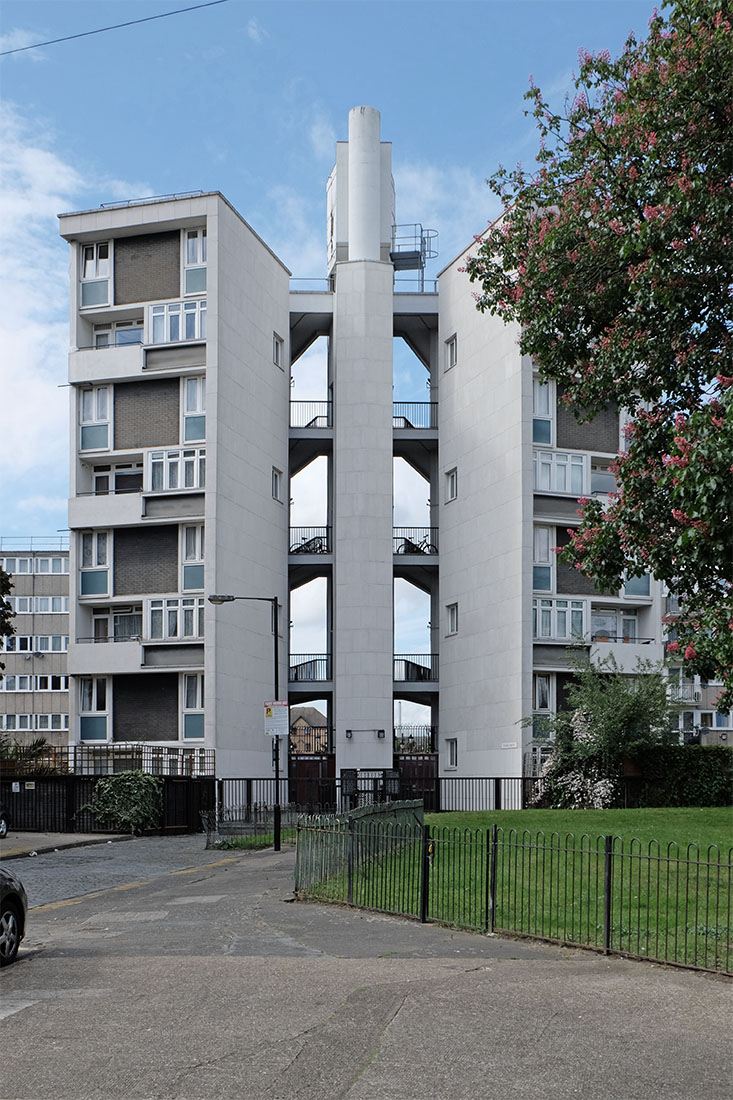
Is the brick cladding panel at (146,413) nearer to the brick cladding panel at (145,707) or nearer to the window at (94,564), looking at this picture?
the window at (94,564)

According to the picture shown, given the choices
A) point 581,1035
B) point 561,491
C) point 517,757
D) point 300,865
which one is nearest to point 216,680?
point 517,757

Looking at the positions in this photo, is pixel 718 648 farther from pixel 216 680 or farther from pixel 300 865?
pixel 216 680

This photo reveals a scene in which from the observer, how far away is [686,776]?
39.0m

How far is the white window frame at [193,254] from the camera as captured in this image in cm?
4554

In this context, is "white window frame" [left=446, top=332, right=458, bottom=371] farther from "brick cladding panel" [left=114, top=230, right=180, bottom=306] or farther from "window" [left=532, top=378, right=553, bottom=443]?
"brick cladding panel" [left=114, top=230, right=180, bottom=306]

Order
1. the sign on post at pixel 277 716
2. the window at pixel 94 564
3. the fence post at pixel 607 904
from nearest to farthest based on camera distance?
the fence post at pixel 607 904 < the sign on post at pixel 277 716 < the window at pixel 94 564

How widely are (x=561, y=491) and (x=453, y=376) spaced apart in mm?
6970

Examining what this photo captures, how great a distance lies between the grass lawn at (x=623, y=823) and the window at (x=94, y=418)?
21.3m

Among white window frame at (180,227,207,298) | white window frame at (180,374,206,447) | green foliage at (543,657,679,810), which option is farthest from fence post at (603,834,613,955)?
white window frame at (180,227,207,298)

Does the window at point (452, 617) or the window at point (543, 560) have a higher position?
the window at point (543, 560)

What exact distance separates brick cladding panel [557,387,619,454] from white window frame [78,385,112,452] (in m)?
16.2

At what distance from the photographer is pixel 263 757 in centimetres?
4625

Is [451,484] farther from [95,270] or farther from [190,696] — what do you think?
[95,270]

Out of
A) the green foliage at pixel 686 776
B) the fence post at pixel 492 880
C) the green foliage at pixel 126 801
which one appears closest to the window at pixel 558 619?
the green foliage at pixel 686 776
